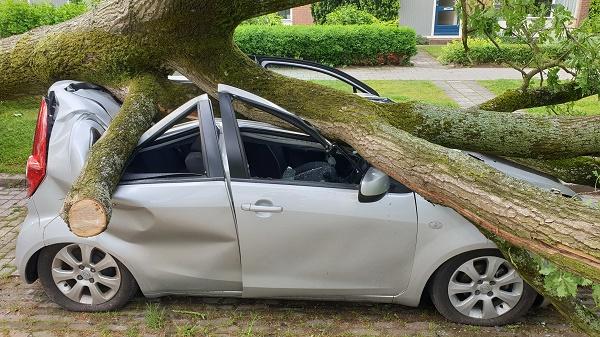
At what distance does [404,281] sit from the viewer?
3717 mm

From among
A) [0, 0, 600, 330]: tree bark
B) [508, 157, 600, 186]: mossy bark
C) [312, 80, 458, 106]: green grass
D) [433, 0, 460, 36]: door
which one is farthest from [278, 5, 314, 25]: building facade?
[508, 157, 600, 186]: mossy bark

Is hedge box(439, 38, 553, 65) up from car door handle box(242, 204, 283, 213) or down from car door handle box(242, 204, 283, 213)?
down

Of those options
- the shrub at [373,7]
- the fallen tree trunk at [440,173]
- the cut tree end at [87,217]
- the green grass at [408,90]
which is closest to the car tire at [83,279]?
the cut tree end at [87,217]

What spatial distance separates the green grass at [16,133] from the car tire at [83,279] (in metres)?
2.70

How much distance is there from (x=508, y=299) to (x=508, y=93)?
7.40 ft

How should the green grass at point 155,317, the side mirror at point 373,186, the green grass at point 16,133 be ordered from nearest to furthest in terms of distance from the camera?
the side mirror at point 373,186
the green grass at point 155,317
the green grass at point 16,133

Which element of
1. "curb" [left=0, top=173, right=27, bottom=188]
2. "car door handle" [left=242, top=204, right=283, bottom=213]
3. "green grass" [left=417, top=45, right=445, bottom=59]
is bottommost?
"green grass" [left=417, top=45, right=445, bottom=59]

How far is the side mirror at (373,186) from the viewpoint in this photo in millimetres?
3430

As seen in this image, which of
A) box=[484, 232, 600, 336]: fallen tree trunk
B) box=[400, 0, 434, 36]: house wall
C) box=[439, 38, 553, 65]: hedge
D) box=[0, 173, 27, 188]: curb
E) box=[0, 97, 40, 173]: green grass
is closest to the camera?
box=[484, 232, 600, 336]: fallen tree trunk

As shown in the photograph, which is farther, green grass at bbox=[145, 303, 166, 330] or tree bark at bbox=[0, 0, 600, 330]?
green grass at bbox=[145, 303, 166, 330]

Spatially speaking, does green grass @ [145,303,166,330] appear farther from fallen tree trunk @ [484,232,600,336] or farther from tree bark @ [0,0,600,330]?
fallen tree trunk @ [484,232,600,336]

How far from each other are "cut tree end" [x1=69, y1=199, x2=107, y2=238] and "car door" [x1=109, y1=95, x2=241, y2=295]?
0.55 metres

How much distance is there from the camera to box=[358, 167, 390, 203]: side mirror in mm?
3430

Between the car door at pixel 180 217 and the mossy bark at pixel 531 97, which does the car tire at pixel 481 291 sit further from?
the mossy bark at pixel 531 97
